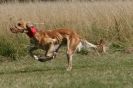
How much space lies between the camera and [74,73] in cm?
1023

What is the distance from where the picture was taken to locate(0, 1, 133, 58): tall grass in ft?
50.1

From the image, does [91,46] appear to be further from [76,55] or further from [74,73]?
[76,55]

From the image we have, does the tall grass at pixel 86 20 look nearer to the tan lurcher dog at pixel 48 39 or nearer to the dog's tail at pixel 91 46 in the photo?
the dog's tail at pixel 91 46

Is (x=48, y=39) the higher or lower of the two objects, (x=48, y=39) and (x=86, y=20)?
the higher

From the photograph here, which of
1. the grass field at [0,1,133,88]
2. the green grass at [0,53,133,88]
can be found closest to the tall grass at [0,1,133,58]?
the grass field at [0,1,133,88]

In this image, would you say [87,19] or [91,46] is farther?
[87,19]

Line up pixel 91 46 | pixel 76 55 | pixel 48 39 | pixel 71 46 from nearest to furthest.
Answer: pixel 48 39 < pixel 71 46 < pixel 91 46 < pixel 76 55

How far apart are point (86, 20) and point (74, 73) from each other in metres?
6.40

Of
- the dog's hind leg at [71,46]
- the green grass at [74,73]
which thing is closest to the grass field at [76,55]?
the green grass at [74,73]

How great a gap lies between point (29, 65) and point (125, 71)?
309 centimetres

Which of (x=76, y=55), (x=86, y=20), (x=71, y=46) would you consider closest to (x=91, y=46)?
(x=71, y=46)

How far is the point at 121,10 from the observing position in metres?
16.8

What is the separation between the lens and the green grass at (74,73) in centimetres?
868

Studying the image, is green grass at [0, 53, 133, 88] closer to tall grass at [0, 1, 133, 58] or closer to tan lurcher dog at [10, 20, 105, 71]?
tan lurcher dog at [10, 20, 105, 71]
